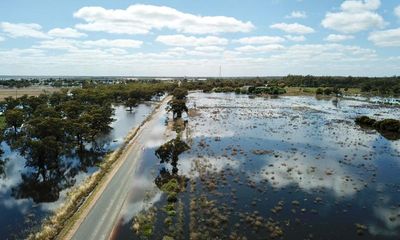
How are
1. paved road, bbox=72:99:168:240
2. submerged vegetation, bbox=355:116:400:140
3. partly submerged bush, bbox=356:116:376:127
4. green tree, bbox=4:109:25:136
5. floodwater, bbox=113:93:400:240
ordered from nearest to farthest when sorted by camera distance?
1. paved road, bbox=72:99:168:240
2. floodwater, bbox=113:93:400:240
3. green tree, bbox=4:109:25:136
4. submerged vegetation, bbox=355:116:400:140
5. partly submerged bush, bbox=356:116:376:127

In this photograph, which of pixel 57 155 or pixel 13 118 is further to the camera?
pixel 13 118

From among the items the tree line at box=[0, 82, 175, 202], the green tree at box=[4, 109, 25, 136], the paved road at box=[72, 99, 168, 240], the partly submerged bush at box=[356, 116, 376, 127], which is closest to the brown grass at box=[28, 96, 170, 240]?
the paved road at box=[72, 99, 168, 240]

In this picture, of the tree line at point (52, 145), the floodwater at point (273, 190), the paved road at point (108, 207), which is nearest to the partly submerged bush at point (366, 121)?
the floodwater at point (273, 190)

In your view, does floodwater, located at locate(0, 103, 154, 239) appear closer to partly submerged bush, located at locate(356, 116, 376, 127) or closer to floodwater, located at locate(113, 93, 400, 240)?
floodwater, located at locate(113, 93, 400, 240)

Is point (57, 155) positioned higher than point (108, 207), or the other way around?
point (57, 155)

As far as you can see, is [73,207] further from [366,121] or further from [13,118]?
[366,121]

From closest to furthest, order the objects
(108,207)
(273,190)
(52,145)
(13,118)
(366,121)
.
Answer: (108,207), (273,190), (52,145), (13,118), (366,121)

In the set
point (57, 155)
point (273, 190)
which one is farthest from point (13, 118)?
point (273, 190)

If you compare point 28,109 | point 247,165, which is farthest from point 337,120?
point 28,109
